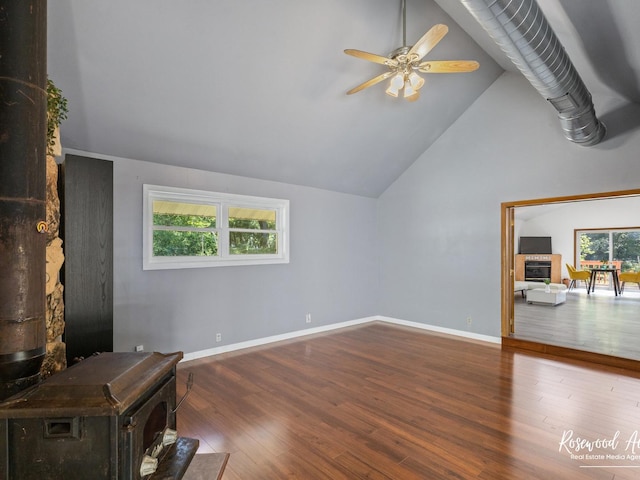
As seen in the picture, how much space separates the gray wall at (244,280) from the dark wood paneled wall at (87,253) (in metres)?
1.10

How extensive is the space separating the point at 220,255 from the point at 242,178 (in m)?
1.11

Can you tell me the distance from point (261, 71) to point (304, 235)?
2630 mm

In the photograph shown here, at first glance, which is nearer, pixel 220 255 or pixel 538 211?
pixel 220 255

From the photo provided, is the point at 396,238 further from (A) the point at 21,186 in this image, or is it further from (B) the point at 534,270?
(B) the point at 534,270

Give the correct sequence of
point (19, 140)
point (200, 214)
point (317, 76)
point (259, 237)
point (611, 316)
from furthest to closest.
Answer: point (611, 316), point (259, 237), point (200, 214), point (317, 76), point (19, 140)

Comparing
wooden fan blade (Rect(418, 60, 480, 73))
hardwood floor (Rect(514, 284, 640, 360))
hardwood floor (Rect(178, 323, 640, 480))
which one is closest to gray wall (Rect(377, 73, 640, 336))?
hardwood floor (Rect(514, 284, 640, 360))

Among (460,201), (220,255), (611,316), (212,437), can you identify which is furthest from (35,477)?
(611,316)

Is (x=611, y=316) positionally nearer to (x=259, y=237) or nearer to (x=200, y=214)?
(x=259, y=237)

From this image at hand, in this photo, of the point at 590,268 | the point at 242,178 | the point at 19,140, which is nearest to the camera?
the point at 19,140

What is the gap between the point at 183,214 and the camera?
13.4ft

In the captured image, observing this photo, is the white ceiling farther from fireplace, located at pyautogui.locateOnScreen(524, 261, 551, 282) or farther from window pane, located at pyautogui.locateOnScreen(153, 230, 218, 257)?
fireplace, located at pyautogui.locateOnScreen(524, 261, 551, 282)

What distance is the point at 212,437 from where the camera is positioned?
2.37 metres

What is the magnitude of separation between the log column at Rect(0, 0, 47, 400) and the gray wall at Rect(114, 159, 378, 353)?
2.33 m

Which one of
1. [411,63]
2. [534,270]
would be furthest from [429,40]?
[534,270]
